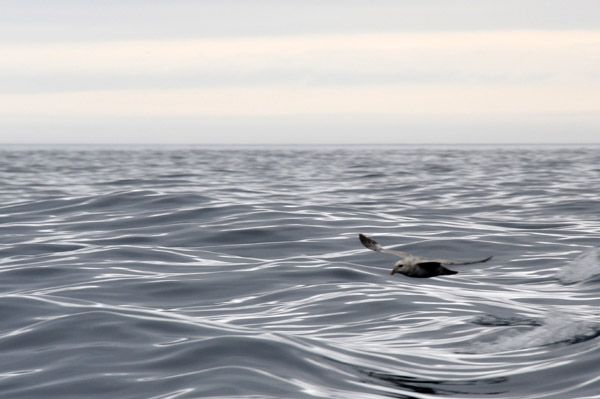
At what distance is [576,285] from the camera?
1339cm

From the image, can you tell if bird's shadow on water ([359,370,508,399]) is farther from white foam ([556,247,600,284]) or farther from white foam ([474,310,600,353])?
white foam ([556,247,600,284])

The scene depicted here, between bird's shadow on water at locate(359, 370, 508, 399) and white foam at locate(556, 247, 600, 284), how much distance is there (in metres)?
6.33

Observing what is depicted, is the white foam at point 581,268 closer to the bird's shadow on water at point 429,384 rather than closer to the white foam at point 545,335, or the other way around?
the white foam at point 545,335

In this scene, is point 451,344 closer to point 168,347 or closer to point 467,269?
point 168,347

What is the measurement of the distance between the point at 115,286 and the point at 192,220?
8.44 m

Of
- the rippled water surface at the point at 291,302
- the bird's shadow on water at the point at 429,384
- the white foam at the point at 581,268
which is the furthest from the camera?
the white foam at the point at 581,268

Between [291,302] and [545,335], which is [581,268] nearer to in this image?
A: [545,335]

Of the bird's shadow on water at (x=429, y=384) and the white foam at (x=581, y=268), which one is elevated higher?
the bird's shadow on water at (x=429, y=384)

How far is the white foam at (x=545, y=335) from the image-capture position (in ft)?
31.2

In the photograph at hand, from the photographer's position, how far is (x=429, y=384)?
8.02 metres

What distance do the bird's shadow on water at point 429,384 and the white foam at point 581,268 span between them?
633cm

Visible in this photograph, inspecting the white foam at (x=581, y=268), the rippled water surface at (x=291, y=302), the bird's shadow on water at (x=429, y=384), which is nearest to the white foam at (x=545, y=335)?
the rippled water surface at (x=291, y=302)

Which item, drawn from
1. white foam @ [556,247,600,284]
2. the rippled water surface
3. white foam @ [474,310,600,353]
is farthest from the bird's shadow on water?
white foam @ [556,247,600,284]

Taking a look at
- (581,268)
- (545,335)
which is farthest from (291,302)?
(581,268)
